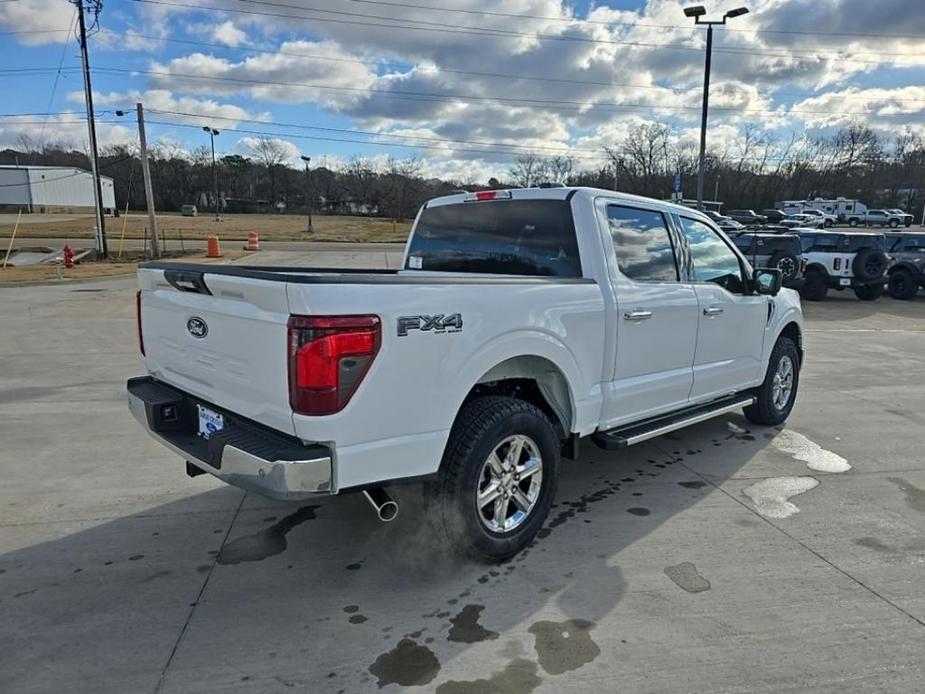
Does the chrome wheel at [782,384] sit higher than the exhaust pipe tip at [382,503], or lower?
lower

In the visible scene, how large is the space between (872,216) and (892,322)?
58.5m

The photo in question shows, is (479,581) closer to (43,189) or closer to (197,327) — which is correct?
(197,327)

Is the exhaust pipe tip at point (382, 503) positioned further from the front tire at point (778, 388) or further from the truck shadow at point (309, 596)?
the front tire at point (778, 388)

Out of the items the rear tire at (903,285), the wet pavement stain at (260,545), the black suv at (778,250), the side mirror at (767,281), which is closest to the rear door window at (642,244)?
the side mirror at (767,281)

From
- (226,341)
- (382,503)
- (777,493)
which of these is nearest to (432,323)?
(382,503)

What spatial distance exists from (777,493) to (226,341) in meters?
3.71

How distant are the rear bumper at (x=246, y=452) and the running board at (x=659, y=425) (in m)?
1.91

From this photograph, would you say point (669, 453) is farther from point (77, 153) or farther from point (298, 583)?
point (77, 153)

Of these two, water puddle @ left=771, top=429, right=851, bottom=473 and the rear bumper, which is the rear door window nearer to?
water puddle @ left=771, top=429, right=851, bottom=473

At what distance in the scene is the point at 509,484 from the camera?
10.9ft

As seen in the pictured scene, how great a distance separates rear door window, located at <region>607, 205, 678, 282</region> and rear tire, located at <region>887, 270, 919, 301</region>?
55.0 feet

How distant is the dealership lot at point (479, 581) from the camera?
2.54 metres

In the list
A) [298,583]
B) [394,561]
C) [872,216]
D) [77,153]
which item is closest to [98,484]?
[298,583]

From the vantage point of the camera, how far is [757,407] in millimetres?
5680
